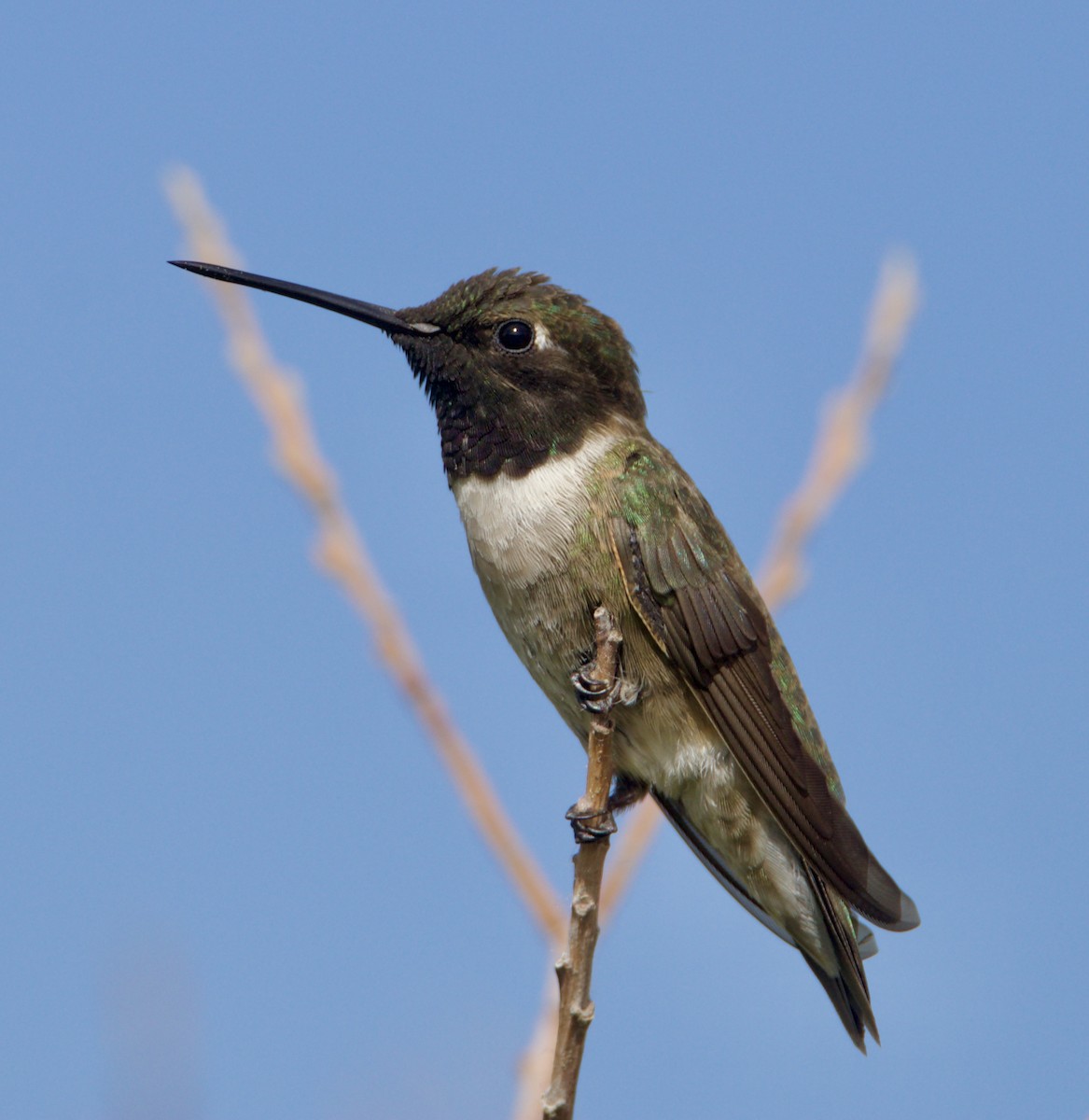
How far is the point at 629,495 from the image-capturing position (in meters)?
4.79

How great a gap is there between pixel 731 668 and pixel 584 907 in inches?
56.2

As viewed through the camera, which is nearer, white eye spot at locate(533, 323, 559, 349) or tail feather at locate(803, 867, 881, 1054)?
tail feather at locate(803, 867, 881, 1054)

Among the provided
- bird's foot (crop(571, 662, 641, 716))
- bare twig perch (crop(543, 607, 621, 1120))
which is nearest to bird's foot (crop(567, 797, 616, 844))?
bare twig perch (crop(543, 607, 621, 1120))

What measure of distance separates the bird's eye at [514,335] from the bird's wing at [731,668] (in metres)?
0.64

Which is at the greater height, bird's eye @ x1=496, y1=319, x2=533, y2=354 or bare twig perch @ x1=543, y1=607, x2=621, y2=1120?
bird's eye @ x1=496, y1=319, x2=533, y2=354

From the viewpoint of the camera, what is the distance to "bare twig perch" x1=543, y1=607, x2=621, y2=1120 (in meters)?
3.38

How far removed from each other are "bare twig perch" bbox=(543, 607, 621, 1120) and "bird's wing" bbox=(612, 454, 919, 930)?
395 mm

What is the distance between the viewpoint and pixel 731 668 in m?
4.84

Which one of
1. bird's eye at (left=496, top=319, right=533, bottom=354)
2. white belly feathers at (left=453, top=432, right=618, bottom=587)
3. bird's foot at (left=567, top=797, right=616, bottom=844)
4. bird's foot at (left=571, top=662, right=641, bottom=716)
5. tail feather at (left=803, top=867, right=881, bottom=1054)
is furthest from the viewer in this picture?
bird's eye at (left=496, top=319, right=533, bottom=354)

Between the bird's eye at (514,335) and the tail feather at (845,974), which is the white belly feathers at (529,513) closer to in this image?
the bird's eye at (514,335)

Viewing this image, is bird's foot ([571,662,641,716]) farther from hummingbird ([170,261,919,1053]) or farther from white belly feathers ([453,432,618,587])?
white belly feathers ([453,432,618,587])

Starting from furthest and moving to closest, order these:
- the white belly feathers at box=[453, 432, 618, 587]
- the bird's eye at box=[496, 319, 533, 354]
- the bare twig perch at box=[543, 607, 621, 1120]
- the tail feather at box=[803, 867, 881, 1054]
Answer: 1. the bird's eye at box=[496, 319, 533, 354]
2. the tail feather at box=[803, 867, 881, 1054]
3. the white belly feathers at box=[453, 432, 618, 587]
4. the bare twig perch at box=[543, 607, 621, 1120]

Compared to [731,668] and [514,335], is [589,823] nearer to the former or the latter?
[731,668]

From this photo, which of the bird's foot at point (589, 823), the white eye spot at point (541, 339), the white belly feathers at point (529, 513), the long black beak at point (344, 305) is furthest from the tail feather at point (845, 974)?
the long black beak at point (344, 305)
